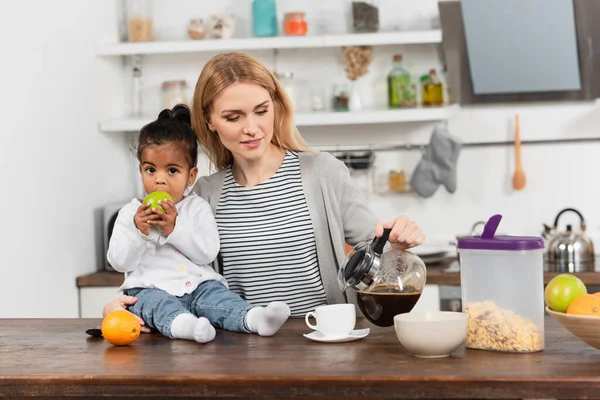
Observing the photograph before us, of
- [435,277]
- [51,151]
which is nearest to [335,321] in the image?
[435,277]

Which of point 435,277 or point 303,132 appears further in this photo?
point 303,132

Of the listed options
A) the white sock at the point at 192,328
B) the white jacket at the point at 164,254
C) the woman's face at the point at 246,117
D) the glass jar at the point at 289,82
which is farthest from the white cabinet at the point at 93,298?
the white sock at the point at 192,328

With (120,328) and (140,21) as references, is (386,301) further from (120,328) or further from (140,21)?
(140,21)

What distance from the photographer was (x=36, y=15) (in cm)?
342

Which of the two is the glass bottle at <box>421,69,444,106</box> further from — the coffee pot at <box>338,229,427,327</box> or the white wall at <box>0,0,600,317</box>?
the coffee pot at <box>338,229,427,327</box>

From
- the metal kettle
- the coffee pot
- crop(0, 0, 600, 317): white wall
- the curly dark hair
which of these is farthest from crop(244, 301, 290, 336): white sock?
the metal kettle

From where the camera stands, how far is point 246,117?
2248mm

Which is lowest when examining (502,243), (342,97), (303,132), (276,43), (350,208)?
(502,243)

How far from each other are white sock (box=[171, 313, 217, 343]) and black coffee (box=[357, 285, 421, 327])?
1.10 ft

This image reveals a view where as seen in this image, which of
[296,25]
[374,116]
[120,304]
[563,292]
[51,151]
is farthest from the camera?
[296,25]

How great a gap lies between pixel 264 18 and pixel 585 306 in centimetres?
271

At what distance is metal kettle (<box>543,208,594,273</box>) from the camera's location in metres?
3.70

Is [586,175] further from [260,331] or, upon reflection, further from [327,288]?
[260,331]

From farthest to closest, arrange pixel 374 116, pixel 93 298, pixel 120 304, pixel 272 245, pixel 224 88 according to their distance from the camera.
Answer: pixel 374 116 → pixel 93 298 → pixel 272 245 → pixel 224 88 → pixel 120 304
